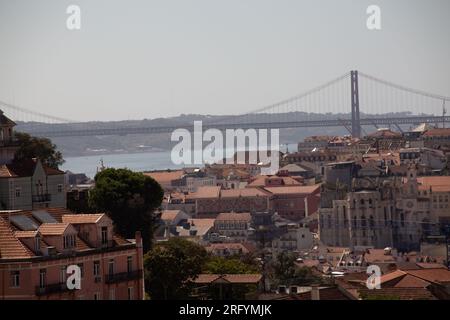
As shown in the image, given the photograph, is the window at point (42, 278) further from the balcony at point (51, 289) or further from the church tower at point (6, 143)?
the church tower at point (6, 143)

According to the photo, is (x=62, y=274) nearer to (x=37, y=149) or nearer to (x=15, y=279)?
(x=15, y=279)

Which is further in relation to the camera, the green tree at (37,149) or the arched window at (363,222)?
the arched window at (363,222)

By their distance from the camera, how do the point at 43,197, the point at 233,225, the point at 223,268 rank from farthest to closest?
the point at 233,225
the point at 223,268
the point at 43,197

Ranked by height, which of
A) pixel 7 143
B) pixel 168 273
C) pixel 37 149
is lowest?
pixel 168 273

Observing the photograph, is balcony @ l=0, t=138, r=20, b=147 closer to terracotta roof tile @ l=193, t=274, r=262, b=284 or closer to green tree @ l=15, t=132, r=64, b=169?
terracotta roof tile @ l=193, t=274, r=262, b=284

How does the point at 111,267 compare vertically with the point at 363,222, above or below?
above

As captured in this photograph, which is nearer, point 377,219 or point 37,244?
point 37,244

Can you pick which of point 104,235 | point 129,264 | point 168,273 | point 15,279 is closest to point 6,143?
point 168,273

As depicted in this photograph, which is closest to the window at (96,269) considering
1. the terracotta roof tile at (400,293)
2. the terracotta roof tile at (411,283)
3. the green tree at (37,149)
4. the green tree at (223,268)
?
the terracotta roof tile at (400,293)

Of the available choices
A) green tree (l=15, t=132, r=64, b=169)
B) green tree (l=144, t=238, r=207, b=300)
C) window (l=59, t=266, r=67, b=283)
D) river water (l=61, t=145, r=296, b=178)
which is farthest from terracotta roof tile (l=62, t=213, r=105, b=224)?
river water (l=61, t=145, r=296, b=178)
